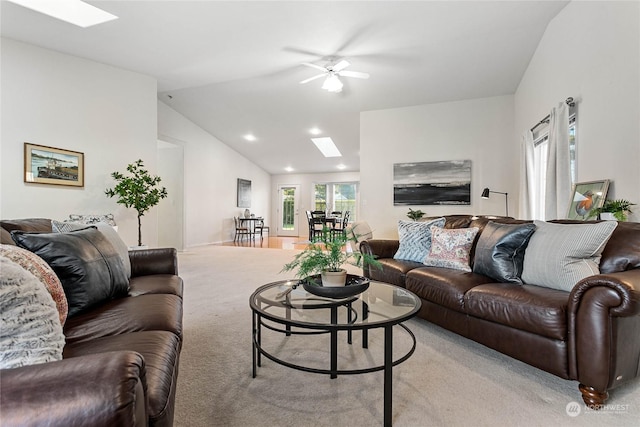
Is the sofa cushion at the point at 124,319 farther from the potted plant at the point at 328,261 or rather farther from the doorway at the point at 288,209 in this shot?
the doorway at the point at 288,209

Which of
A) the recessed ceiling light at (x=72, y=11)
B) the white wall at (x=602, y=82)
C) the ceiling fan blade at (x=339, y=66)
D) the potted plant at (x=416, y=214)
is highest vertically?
the recessed ceiling light at (x=72, y=11)

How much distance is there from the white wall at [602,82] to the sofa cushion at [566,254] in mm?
705

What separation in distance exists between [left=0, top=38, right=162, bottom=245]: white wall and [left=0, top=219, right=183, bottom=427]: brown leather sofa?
8.95 ft

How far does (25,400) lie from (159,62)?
469cm

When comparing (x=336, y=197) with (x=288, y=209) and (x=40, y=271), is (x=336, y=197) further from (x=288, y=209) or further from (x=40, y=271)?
(x=40, y=271)

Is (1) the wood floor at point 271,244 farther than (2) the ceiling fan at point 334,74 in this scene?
Yes

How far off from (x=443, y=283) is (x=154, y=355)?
186 centimetres

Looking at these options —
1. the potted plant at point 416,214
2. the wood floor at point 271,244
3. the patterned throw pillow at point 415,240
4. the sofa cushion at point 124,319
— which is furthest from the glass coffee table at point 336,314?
the wood floor at point 271,244

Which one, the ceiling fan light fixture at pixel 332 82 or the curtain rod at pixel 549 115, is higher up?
the ceiling fan light fixture at pixel 332 82

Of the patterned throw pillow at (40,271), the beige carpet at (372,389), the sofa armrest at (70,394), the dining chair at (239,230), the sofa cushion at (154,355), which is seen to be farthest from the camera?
the dining chair at (239,230)

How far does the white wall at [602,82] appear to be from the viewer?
2.23 metres

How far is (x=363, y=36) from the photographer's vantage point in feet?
12.4

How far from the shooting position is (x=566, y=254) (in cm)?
189

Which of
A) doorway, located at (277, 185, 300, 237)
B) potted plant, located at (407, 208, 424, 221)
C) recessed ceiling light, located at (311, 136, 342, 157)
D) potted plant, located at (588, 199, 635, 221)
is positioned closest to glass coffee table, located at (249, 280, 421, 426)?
potted plant, located at (588, 199, 635, 221)
